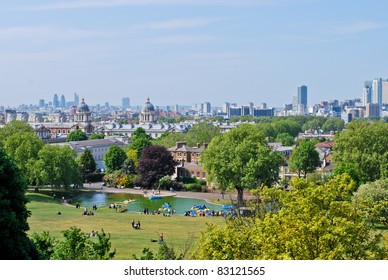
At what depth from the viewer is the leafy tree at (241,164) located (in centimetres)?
4184

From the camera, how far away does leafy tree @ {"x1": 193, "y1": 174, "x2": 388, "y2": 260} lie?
1299 centimetres

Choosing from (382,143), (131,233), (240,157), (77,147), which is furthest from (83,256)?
(77,147)

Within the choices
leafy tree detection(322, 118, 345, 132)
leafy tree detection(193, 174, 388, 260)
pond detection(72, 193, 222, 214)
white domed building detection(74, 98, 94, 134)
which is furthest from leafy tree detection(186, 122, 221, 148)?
leafy tree detection(322, 118, 345, 132)

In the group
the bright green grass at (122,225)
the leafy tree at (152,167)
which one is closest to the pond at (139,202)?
the leafy tree at (152,167)

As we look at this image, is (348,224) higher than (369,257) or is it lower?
higher

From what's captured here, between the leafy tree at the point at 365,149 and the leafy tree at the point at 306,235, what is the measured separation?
31.4 metres

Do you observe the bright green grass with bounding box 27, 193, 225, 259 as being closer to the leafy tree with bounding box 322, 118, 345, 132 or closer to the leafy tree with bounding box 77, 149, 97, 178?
Answer: the leafy tree with bounding box 77, 149, 97, 178

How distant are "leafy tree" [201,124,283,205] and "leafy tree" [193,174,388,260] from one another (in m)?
26.0

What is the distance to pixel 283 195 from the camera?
51.5 ft

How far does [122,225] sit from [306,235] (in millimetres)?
20904

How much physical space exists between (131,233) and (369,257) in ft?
58.7

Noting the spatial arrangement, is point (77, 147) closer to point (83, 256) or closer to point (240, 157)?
point (240, 157)

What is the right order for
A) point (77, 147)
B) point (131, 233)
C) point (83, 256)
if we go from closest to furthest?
point (83, 256), point (131, 233), point (77, 147)

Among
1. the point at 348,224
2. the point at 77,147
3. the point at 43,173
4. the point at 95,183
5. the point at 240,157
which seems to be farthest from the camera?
the point at 77,147
